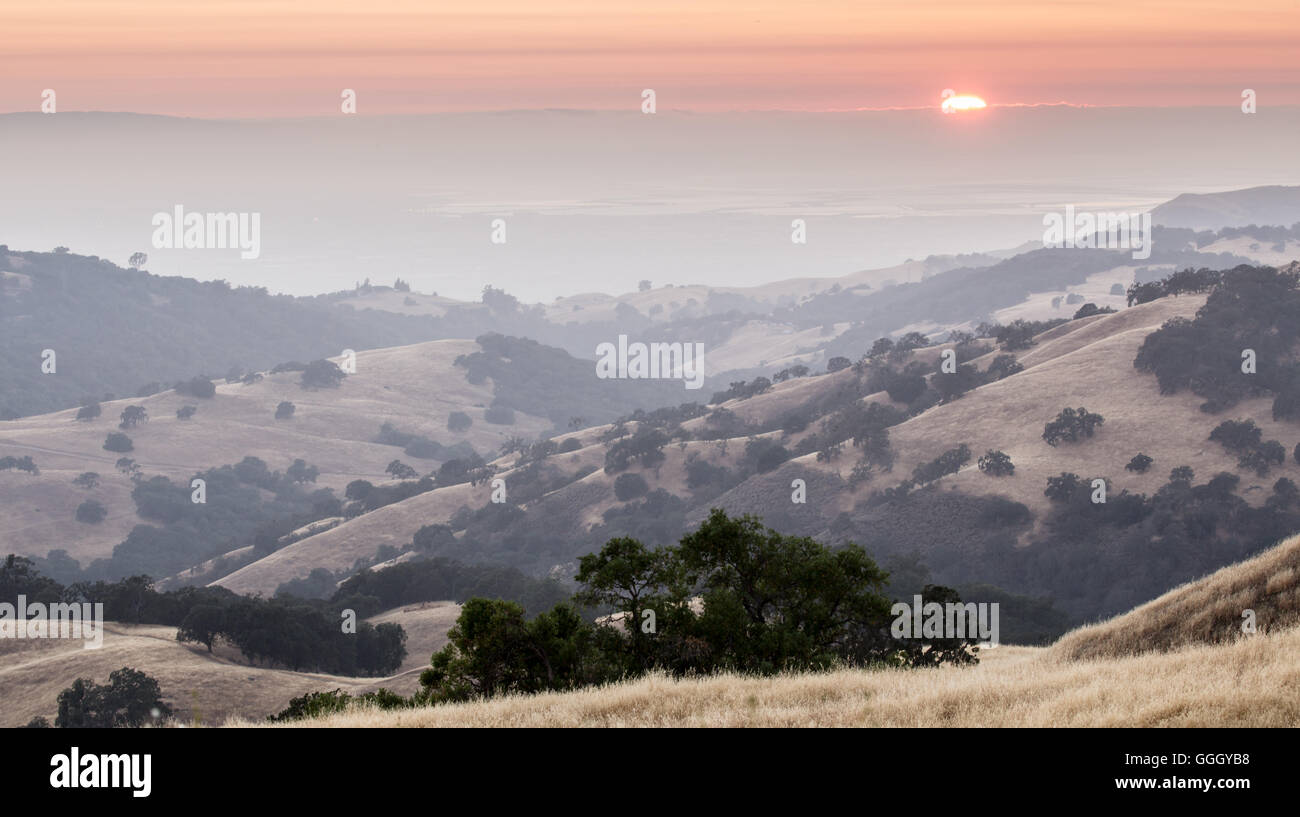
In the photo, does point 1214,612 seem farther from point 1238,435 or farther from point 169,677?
point 1238,435

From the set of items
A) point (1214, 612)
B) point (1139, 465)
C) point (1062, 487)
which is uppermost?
point (1139, 465)

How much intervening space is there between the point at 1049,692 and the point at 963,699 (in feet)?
5.20

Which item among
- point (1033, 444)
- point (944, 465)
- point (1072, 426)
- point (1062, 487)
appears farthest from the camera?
point (944, 465)

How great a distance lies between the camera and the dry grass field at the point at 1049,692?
16.7 metres

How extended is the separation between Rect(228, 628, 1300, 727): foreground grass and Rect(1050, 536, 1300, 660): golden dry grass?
144 cm

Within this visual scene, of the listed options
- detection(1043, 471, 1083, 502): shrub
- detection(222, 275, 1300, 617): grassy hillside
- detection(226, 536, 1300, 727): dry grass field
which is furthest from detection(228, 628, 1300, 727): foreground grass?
detection(1043, 471, 1083, 502): shrub

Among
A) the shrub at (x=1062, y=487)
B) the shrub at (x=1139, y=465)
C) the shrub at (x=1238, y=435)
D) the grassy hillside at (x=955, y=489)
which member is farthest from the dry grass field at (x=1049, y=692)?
the shrub at (x=1238, y=435)

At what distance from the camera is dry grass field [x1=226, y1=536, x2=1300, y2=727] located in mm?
16688

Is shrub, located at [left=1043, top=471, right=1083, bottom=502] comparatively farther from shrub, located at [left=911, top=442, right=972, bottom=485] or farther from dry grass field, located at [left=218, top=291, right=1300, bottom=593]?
shrub, located at [left=911, top=442, right=972, bottom=485]

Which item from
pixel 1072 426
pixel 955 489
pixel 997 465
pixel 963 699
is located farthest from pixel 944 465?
pixel 963 699

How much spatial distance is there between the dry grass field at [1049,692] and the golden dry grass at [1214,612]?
39mm

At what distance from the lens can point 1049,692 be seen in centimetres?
1930
